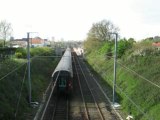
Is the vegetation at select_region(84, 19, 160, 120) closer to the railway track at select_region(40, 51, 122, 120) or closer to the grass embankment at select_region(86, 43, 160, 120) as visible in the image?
the grass embankment at select_region(86, 43, 160, 120)

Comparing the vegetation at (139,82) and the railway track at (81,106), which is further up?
the vegetation at (139,82)

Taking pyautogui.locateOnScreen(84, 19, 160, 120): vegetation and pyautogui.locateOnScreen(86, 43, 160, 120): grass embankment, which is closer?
pyautogui.locateOnScreen(86, 43, 160, 120): grass embankment

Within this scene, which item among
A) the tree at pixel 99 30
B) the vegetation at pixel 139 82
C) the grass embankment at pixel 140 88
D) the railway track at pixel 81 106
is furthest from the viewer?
the tree at pixel 99 30

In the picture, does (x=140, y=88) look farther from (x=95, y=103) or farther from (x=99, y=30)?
(x=99, y=30)

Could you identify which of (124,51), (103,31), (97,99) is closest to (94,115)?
(97,99)

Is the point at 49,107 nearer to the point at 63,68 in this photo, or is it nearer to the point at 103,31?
the point at 63,68

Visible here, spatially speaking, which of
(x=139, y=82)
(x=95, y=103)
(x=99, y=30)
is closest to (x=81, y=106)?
(x=95, y=103)

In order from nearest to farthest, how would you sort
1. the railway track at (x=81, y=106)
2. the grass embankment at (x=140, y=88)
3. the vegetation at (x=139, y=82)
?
the grass embankment at (x=140, y=88) → the vegetation at (x=139, y=82) → the railway track at (x=81, y=106)

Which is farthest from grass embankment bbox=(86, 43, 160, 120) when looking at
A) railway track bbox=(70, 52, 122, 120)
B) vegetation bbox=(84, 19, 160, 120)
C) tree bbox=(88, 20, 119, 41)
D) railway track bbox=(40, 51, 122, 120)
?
tree bbox=(88, 20, 119, 41)

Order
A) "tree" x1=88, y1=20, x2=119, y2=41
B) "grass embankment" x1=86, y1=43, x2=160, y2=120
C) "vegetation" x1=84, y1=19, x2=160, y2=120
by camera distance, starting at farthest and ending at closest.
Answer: "tree" x1=88, y1=20, x2=119, y2=41 → "vegetation" x1=84, y1=19, x2=160, y2=120 → "grass embankment" x1=86, y1=43, x2=160, y2=120

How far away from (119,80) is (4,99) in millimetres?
15672

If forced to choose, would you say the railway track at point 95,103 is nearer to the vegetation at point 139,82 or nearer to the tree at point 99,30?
the vegetation at point 139,82

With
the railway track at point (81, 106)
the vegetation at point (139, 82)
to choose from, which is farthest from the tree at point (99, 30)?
the railway track at point (81, 106)

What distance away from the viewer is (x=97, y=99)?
102ft
